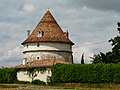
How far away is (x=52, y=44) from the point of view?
283 ft

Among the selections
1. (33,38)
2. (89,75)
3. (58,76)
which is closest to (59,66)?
(58,76)

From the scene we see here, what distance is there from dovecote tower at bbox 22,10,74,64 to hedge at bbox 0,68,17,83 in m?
8.01

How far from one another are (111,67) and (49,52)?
2552 cm

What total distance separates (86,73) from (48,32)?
24927 millimetres

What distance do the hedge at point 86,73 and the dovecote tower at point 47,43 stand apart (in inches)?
687

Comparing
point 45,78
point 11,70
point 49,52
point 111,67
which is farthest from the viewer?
point 49,52

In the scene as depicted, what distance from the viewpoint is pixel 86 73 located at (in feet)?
215

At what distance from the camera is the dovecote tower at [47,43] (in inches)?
3395

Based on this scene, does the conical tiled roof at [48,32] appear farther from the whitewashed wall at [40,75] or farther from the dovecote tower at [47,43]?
the whitewashed wall at [40,75]

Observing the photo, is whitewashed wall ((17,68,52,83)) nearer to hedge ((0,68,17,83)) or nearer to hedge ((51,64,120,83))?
hedge ((0,68,17,83))

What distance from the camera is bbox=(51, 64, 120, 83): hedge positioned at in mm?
63094

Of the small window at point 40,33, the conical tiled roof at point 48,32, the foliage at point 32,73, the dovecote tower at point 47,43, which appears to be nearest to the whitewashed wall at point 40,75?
the foliage at point 32,73

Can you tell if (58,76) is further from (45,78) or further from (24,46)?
(24,46)

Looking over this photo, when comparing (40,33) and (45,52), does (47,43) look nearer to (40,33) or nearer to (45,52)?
(45,52)
